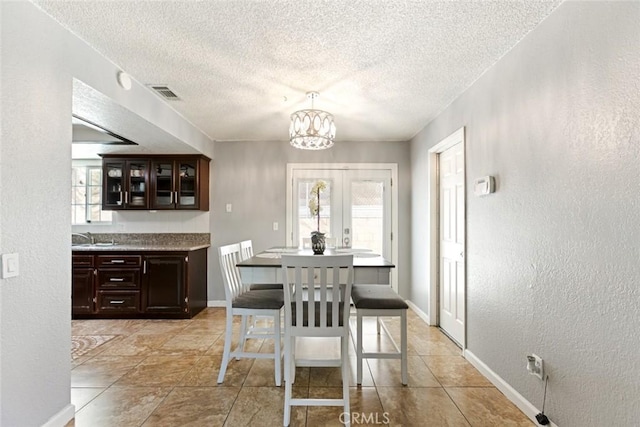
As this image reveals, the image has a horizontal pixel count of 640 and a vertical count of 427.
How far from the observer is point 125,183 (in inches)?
187

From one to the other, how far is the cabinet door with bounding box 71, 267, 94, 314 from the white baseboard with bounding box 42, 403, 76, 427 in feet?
7.93

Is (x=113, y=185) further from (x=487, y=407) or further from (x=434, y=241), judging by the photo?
(x=487, y=407)

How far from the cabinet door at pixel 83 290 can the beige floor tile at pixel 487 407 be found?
13.2ft

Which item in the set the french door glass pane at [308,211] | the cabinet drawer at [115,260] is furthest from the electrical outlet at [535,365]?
the cabinet drawer at [115,260]

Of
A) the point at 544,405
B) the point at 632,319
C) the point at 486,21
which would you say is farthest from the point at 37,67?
the point at 544,405

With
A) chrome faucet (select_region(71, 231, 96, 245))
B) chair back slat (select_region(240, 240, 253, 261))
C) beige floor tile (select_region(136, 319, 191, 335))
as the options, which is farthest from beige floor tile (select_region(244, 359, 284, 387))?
chrome faucet (select_region(71, 231, 96, 245))

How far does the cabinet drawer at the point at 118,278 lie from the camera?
4.31 meters

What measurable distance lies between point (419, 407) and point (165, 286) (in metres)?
3.25

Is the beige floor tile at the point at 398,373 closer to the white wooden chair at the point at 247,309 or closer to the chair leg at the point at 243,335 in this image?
the white wooden chair at the point at 247,309

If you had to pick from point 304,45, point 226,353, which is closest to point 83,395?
point 226,353

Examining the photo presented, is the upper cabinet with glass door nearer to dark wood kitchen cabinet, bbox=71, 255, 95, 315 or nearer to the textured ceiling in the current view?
dark wood kitchen cabinet, bbox=71, 255, 95, 315

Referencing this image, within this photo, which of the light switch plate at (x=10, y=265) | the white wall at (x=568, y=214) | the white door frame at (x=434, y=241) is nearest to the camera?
the white wall at (x=568, y=214)

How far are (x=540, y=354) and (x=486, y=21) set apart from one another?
196cm

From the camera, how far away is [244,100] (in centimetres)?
344
